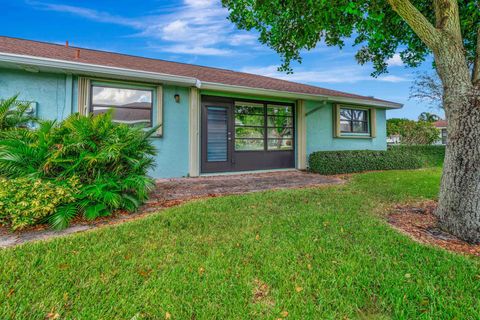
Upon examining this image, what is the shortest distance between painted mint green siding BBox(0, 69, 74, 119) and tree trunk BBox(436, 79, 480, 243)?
7365mm

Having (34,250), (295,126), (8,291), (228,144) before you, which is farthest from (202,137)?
(8,291)

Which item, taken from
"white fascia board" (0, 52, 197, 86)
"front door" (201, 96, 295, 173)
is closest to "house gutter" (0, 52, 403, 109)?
"white fascia board" (0, 52, 197, 86)

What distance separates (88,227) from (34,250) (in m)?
0.74

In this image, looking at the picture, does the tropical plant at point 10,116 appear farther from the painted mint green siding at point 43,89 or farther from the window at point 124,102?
the window at point 124,102

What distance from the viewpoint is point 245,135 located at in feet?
25.0

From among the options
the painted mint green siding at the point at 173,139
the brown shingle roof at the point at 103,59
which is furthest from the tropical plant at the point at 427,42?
the painted mint green siding at the point at 173,139

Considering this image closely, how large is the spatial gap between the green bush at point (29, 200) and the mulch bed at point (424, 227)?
4.62m

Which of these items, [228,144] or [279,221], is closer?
[279,221]

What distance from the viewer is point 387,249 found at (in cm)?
241

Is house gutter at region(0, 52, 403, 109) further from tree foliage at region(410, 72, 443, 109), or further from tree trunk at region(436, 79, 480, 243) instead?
tree foliage at region(410, 72, 443, 109)

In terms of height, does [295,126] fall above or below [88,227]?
above

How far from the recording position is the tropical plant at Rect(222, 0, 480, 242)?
9.48ft

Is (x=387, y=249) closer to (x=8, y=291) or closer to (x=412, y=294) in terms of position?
(x=412, y=294)

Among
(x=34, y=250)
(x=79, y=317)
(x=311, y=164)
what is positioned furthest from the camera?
(x=311, y=164)
